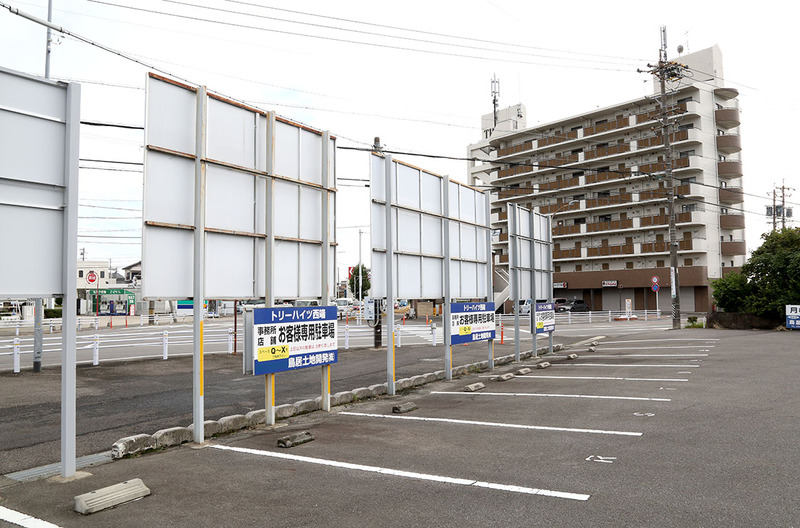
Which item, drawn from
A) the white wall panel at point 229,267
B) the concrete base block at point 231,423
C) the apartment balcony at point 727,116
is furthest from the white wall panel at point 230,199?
the apartment balcony at point 727,116

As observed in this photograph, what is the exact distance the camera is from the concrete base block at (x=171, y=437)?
680 cm

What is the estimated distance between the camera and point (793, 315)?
25.1 meters

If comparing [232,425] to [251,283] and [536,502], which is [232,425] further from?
[536,502]

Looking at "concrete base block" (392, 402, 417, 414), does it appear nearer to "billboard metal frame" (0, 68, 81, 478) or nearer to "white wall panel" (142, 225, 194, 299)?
"white wall panel" (142, 225, 194, 299)

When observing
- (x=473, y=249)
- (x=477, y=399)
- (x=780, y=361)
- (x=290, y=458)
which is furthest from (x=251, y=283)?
(x=780, y=361)

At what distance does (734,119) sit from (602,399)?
51688mm

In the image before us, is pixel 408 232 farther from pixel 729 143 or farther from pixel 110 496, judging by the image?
pixel 729 143

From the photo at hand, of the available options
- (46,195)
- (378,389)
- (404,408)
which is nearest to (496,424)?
(404,408)

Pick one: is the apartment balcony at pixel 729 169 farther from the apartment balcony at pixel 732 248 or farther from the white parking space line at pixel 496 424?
the white parking space line at pixel 496 424

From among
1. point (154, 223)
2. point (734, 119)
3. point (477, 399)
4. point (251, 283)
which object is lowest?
point (477, 399)

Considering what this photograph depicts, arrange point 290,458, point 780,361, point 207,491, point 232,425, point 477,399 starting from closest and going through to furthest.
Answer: point 207,491 → point 290,458 → point 232,425 → point 477,399 → point 780,361

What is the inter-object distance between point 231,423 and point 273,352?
3.83ft

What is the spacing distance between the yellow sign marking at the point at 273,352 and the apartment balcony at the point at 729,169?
176ft

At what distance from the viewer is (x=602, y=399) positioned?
32.3 ft
